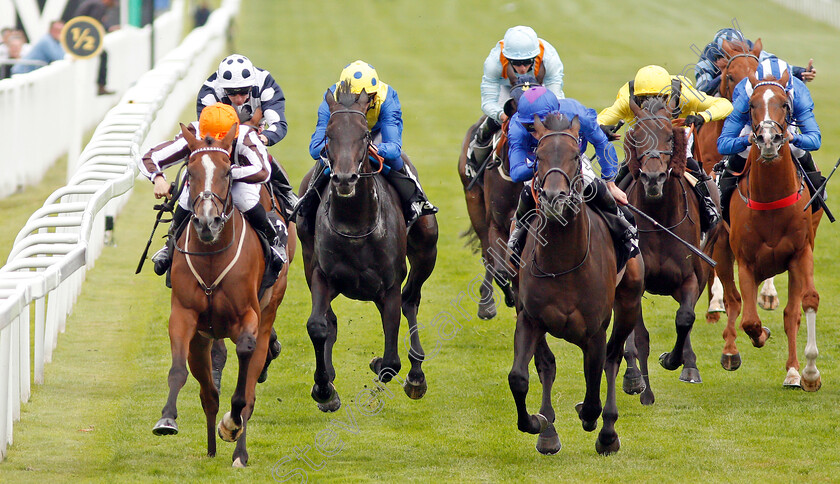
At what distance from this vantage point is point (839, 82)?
2919 centimetres

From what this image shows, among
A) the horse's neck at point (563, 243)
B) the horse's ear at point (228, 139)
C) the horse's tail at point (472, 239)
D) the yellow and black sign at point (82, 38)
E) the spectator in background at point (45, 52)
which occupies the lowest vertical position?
the spectator in background at point (45, 52)

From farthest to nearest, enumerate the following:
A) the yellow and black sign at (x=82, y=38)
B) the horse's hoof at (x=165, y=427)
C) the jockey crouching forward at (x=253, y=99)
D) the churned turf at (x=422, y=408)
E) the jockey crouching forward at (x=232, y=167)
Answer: the yellow and black sign at (x=82, y=38)
the jockey crouching forward at (x=253, y=99)
the jockey crouching forward at (x=232, y=167)
the churned turf at (x=422, y=408)
the horse's hoof at (x=165, y=427)

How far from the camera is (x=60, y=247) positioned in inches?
291

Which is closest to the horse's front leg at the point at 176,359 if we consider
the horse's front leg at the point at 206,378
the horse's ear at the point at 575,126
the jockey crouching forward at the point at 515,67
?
the horse's front leg at the point at 206,378

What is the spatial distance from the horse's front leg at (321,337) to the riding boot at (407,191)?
85 cm

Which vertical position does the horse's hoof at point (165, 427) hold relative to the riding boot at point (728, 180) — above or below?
below

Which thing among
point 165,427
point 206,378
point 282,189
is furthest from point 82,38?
point 165,427

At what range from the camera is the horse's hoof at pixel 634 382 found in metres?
8.62

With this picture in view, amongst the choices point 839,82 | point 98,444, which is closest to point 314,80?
point 839,82

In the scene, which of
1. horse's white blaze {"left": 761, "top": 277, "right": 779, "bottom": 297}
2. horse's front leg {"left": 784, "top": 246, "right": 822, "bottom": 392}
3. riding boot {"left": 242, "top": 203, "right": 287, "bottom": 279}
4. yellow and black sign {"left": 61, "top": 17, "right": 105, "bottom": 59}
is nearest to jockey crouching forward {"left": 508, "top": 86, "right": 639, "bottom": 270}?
riding boot {"left": 242, "top": 203, "right": 287, "bottom": 279}

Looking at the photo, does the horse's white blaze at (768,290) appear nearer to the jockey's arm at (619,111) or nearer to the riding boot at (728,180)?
the riding boot at (728,180)

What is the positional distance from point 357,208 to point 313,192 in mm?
669

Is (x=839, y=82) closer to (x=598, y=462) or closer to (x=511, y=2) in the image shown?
(x=511, y=2)

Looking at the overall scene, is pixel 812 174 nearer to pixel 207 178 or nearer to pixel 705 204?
pixel 705 204
